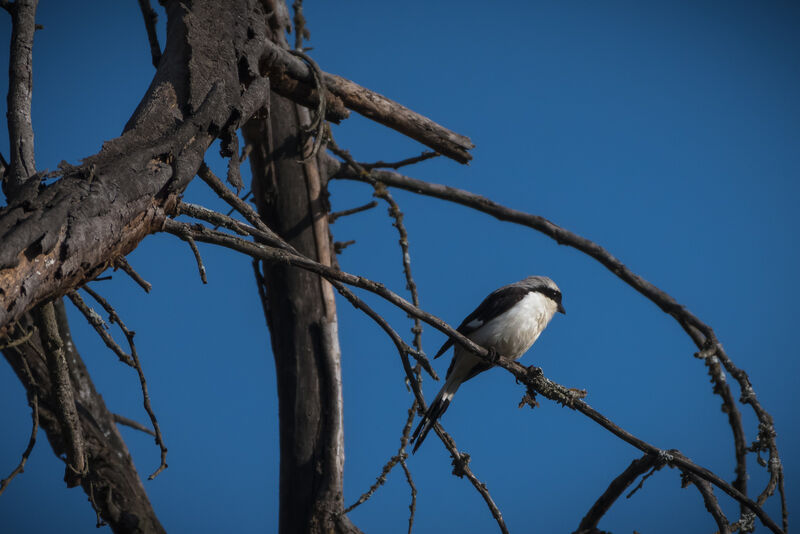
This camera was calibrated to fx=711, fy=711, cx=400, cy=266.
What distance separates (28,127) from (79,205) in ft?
2.31

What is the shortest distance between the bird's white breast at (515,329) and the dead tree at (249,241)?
0.85 meters

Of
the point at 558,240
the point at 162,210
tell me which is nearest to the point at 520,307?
the point at 558,240

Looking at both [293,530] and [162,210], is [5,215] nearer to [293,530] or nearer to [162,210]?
[162,210]

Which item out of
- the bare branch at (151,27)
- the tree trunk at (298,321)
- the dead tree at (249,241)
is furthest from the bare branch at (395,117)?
the bare branch at (151,27)

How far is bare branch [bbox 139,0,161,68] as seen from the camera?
2996mm

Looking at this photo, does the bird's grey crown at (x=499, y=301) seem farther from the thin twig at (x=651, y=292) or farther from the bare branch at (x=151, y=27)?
the bare branch at (x=151, y=27)

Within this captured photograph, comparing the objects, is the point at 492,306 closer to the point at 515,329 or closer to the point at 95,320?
the point at 515,329

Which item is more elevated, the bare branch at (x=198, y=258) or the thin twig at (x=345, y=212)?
the thin twig at (x=345, y=212)

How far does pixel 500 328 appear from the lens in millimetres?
5363

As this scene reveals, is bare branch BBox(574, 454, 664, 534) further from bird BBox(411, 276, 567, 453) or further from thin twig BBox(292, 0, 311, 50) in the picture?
thin twig BBox(292, 0, 311, 50)

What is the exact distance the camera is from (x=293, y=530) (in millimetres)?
4344

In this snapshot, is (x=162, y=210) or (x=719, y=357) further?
(x=719, y=357)

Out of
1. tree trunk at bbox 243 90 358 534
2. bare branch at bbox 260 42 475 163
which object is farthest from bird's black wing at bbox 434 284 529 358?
bare branch at bbox 260 42 475 163

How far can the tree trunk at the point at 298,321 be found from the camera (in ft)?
14.5
